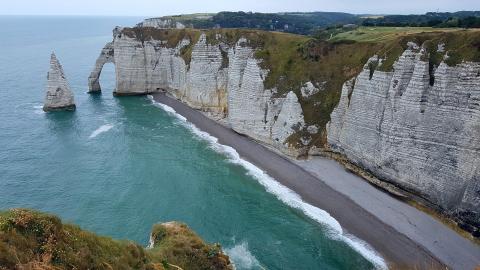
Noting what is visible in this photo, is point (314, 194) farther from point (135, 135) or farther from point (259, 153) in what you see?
point (135, 135)

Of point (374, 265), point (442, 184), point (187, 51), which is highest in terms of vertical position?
point (187, 51)

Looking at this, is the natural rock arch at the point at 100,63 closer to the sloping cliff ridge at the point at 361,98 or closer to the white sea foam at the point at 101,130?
the sloping cliff ridge at the point at 361,98

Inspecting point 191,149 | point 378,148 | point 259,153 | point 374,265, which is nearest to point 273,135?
point 259,153

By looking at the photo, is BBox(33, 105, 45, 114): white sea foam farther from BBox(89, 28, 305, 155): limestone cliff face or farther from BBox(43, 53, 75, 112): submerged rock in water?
BBox(89, 28, 305, 155): limestone cliff face

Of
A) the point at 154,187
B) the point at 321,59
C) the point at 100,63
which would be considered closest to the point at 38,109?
the point at 100,63

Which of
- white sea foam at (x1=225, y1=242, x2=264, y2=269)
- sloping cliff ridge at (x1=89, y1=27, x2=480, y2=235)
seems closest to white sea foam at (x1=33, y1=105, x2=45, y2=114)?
sloping cliff ridge at (x1=89, y1=27, x2=480, y2=235)

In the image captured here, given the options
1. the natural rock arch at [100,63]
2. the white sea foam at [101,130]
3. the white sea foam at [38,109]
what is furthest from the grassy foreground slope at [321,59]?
the white sea foam at [38,109]
